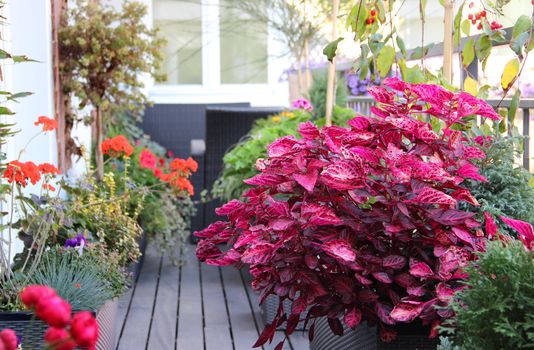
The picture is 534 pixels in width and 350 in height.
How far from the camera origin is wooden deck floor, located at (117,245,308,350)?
345 centimetres

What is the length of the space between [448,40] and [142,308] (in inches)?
82.0

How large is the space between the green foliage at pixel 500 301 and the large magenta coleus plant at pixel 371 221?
33 centimetres

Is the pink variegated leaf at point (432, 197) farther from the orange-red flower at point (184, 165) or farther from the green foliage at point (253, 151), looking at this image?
the orange-red flower at point (184, 165)

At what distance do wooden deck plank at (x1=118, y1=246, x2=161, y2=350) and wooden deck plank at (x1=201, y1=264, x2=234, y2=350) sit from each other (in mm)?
270

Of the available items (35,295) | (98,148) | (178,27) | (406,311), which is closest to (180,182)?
(98,148)

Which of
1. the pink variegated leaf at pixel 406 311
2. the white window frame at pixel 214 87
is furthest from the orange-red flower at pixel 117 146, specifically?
the white window frame at pixel 214 87

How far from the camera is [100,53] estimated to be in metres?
4.32

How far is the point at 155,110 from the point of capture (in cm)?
757

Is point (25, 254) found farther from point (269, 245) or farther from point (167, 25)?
point (167, 25)

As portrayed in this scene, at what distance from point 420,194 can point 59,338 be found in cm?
120

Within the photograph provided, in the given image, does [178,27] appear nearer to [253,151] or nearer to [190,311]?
[253,151]

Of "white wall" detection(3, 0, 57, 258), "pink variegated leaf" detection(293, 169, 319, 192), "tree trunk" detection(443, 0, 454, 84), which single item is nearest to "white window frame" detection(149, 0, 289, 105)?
"white wall" detection(3, 0, 57, 258)

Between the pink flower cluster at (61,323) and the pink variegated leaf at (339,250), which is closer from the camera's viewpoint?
the pink flower cluster at (61,323)

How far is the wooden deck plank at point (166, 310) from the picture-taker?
3459 millimetres
